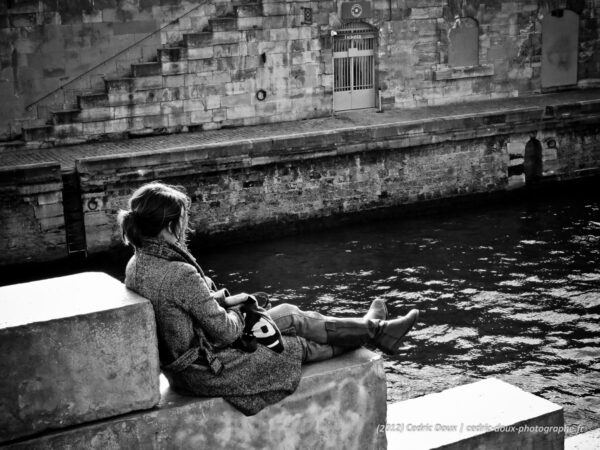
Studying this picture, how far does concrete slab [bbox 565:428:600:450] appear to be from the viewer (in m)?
4.78

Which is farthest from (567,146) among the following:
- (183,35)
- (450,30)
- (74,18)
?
(74,18)

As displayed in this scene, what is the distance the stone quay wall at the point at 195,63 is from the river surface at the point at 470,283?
3.48 meters

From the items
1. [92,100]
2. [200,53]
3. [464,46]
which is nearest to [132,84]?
[92,100]

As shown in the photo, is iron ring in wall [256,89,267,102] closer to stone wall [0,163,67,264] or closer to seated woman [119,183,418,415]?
stone wall [0,163,67,264]

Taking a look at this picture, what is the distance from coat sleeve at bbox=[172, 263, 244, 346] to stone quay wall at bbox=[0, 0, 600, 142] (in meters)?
13.1

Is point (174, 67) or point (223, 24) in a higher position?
point (223, 24)

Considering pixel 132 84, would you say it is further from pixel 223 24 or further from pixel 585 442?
pixel 585 442

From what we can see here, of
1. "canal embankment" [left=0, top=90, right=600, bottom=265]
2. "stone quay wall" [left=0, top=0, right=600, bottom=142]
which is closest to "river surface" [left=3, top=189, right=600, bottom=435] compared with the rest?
"canal embankment" [left=0, top=90, right=600, bottom=265]

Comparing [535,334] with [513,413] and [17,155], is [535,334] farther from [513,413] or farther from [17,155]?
[17,155]

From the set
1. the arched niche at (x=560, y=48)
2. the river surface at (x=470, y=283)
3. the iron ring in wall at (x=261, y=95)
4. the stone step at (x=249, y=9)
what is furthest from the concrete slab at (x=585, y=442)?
the arched niche at (x=560, y=48)

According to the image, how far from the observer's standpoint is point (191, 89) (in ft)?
56.2

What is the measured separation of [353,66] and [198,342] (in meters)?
16.2

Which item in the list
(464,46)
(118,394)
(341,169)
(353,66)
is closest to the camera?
(118,394)

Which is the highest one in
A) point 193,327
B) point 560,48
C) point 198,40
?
point 198,40
